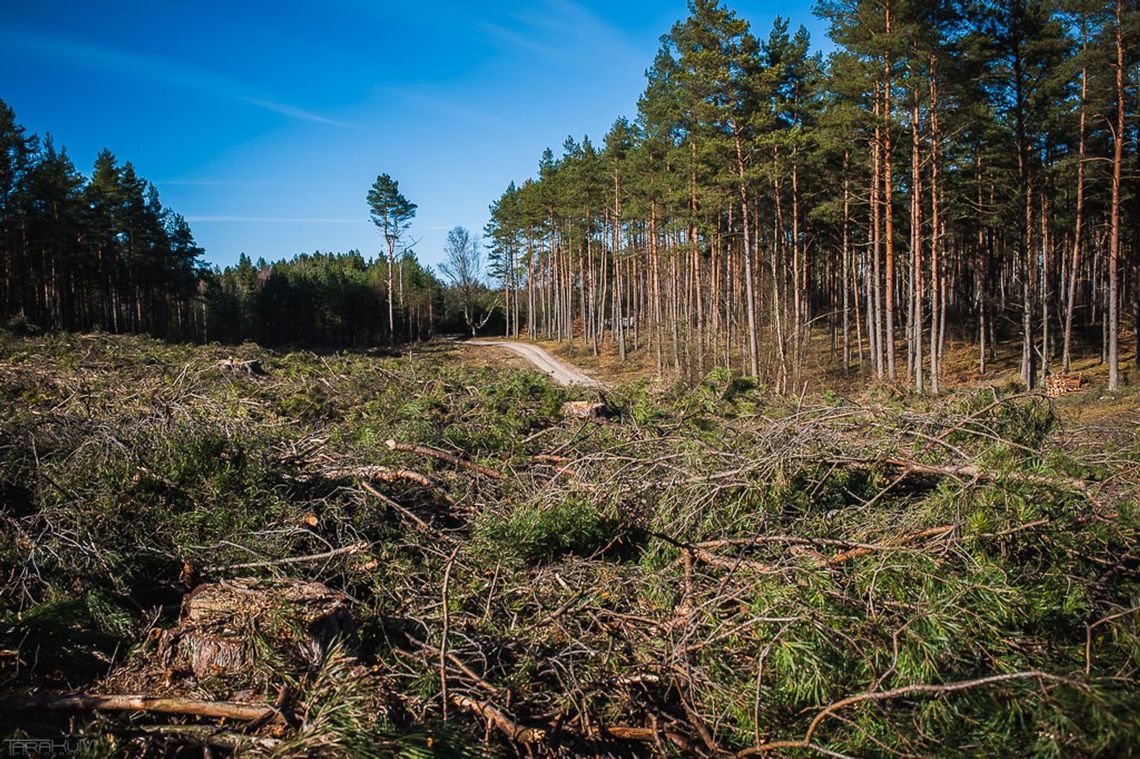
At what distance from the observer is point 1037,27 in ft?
65.2

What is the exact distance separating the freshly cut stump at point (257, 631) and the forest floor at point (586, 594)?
0.01m

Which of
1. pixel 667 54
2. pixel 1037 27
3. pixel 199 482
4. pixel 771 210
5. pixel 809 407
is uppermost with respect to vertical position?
pixel 667 54

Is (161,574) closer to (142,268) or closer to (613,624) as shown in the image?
(613,624)

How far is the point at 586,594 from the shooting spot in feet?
11.2

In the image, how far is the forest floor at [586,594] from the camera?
7.53 feet

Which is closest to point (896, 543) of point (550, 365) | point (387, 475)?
point (387, 475)

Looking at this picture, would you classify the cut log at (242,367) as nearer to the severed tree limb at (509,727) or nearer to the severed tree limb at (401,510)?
the severed tree limb at (401,510)

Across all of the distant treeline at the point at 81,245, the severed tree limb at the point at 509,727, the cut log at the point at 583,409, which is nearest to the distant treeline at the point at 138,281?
the distant treeline at the point at 81,245

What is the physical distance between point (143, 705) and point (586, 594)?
6.73 ft

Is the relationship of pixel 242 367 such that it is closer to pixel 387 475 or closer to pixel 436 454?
pixel 436 454

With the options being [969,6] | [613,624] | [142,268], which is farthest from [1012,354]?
[142,268]

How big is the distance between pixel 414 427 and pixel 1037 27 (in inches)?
966

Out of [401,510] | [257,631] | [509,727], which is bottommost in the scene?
[509,727]

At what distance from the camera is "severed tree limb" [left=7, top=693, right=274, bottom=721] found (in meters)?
2.40
